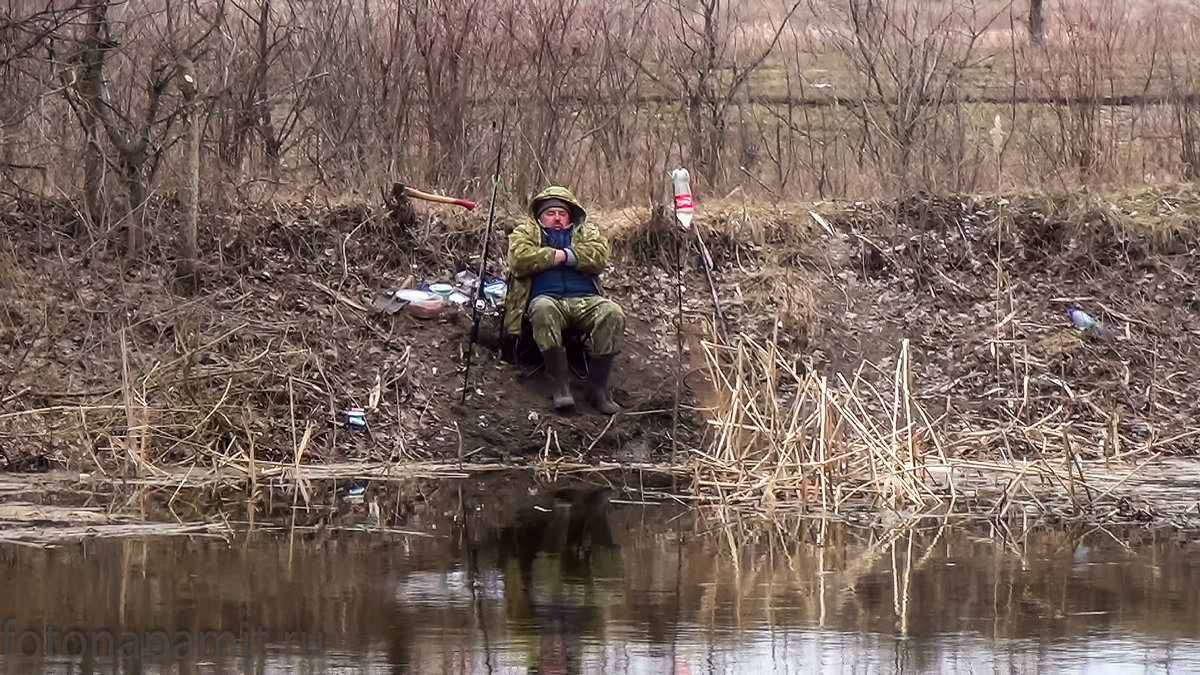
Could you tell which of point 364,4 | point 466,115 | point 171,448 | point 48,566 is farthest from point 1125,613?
point 364,4

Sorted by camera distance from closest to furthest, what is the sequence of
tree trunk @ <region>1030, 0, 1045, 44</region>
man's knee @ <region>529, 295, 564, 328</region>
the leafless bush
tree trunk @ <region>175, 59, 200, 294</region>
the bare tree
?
man's knee @ <region>529, 295, 564, 328</region>, tree trunk @ <region>175, 59, 200, 294</region>, the leafless bush, the bare tree, tree trunk @ <region>1030, 0, 1045, 44</region>

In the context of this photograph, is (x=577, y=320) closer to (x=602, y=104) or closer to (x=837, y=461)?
(x=837, y=461)

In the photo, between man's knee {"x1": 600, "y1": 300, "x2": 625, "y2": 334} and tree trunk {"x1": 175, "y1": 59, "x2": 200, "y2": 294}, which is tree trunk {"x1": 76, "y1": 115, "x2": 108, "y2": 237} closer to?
tree trunk {"x1": 175, "y1": 59, "x2": 200, "y2": 294}

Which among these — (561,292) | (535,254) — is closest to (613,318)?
(561,292)

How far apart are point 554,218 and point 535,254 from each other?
0.40 meters

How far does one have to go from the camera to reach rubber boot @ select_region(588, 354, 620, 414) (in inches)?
493

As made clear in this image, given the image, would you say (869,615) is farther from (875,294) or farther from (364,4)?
(364,4)

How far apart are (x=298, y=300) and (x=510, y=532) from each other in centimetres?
514

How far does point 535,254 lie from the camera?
40.5 feet

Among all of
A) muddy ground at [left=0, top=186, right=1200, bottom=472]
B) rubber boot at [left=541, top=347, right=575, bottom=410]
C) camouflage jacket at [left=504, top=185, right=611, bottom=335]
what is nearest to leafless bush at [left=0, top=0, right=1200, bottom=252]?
muddy ground at [left=0, top=186, right=1200, bottom=472]

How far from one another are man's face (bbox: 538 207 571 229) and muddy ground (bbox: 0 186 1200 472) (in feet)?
4.11

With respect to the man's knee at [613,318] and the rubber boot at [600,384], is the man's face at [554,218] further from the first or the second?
the rubber boot at [600,384]

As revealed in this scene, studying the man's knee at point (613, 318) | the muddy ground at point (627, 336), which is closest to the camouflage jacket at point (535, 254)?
the man's knee at point (613, 318)

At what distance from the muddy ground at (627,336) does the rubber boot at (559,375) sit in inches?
6.4
